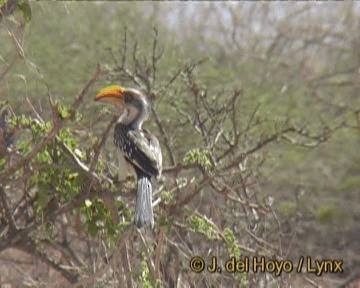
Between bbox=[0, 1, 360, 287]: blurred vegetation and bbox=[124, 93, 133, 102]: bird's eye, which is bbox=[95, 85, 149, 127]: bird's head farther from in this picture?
bbox=[0, 1, 360, 287]: blurred vegetation

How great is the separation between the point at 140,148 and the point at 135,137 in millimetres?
89

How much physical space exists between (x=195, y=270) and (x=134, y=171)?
56cm

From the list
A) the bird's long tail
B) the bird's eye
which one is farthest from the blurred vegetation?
the bird's eye

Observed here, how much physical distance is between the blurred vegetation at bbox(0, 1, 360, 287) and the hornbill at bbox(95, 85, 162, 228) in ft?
0.33

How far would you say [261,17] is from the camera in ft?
37.1

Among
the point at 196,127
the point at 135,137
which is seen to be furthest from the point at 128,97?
the point at 196,127

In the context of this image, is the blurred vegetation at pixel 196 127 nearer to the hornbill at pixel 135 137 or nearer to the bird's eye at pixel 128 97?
the hornbill at pixel 135 137

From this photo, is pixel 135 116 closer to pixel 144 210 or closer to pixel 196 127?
pixel 196 127

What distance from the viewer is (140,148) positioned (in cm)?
410

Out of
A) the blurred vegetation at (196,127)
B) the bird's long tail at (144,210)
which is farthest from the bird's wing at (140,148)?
the bird's long tail at (144,210)

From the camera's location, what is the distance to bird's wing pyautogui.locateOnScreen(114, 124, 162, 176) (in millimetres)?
3984

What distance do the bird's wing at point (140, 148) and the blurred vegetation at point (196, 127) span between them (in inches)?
4.4

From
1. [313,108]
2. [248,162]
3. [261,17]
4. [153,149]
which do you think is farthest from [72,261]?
[261,17]

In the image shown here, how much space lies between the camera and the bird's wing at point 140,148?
3984mm
